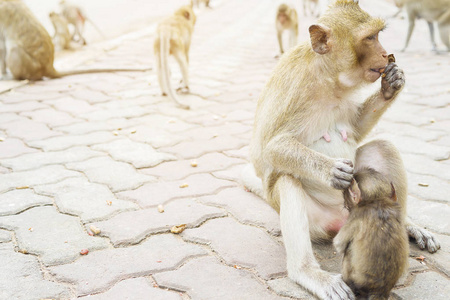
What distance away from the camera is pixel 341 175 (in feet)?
6.98

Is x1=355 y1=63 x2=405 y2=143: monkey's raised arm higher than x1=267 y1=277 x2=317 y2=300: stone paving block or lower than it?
higher

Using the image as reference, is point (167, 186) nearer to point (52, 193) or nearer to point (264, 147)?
point (52, 193)

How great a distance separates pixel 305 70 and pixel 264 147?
0.45 metres

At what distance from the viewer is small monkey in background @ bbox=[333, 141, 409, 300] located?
1.87 meters

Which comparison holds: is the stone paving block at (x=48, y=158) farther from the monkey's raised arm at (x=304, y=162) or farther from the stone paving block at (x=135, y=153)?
the monkey's raised arm at (x=304, y=162)

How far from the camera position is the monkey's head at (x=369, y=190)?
2.03m

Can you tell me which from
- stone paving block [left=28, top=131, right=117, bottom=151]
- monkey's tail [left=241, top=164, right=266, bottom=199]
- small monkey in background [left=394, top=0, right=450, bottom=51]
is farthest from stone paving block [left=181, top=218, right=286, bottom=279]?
small monkey in background [left=394, top=0, right=450, bottom=51]

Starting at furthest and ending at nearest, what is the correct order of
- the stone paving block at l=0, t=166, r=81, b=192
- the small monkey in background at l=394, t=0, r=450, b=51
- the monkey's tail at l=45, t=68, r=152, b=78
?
the small monkey in background at l=394, t=0, r=450, b=51, the monkey's tail at l=45, t=68, r=152, b=78, the stone paving block at l=0, t=166, r=81, b=192

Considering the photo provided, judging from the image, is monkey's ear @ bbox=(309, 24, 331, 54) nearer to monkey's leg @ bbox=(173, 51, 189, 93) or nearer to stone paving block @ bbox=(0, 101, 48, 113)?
monkey's leg @ bbox=(173, 51, 189, 93)

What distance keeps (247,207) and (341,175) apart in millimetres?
967

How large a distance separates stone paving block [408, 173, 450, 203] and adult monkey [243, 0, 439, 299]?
0.60 meters

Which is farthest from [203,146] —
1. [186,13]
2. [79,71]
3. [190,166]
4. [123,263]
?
[79,71]

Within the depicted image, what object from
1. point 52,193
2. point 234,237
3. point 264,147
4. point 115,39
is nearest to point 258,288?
point 234,237

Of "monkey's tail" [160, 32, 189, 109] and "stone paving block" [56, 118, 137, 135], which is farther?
"monkey's tail" [160, 32, 189, 109]
